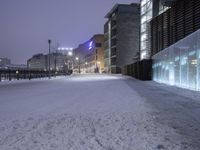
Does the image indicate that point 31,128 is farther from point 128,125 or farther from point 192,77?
point 192,77

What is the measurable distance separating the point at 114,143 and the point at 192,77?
13.9 meters

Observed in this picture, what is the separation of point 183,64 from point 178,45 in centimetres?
217

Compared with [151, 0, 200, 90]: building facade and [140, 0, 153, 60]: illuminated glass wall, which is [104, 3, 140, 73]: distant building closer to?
[140, 0, 153, 60]: illuminated glass wall

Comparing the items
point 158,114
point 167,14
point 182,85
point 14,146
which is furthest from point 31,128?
point 167,14

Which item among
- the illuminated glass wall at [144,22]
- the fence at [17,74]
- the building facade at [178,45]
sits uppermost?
the illuminated glass wall at [144,22]

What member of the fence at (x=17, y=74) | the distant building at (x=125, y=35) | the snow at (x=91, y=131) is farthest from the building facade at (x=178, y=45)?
the distant building at (x=125, y=35)

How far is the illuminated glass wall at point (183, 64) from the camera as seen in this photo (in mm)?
17406

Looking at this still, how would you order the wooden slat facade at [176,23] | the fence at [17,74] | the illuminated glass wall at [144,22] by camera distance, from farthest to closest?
the illuminated glass wall at [144,22] → the fence at [17,74] → the wooden slat facade at [176,23]

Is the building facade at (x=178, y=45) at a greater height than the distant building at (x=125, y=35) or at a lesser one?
lesser

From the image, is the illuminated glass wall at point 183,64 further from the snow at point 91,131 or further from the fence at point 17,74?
the fence at point 17,74

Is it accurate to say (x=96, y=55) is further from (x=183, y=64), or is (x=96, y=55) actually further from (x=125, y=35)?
(x=183, y=64)

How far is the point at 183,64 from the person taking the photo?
20.5 m

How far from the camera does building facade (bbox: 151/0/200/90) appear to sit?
18125 mm

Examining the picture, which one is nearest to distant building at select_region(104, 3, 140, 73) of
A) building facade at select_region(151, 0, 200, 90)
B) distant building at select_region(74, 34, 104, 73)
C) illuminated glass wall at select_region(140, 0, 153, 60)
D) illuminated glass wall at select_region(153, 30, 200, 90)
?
illuminated glass wall at select_region(140, 0, 153, 60)
